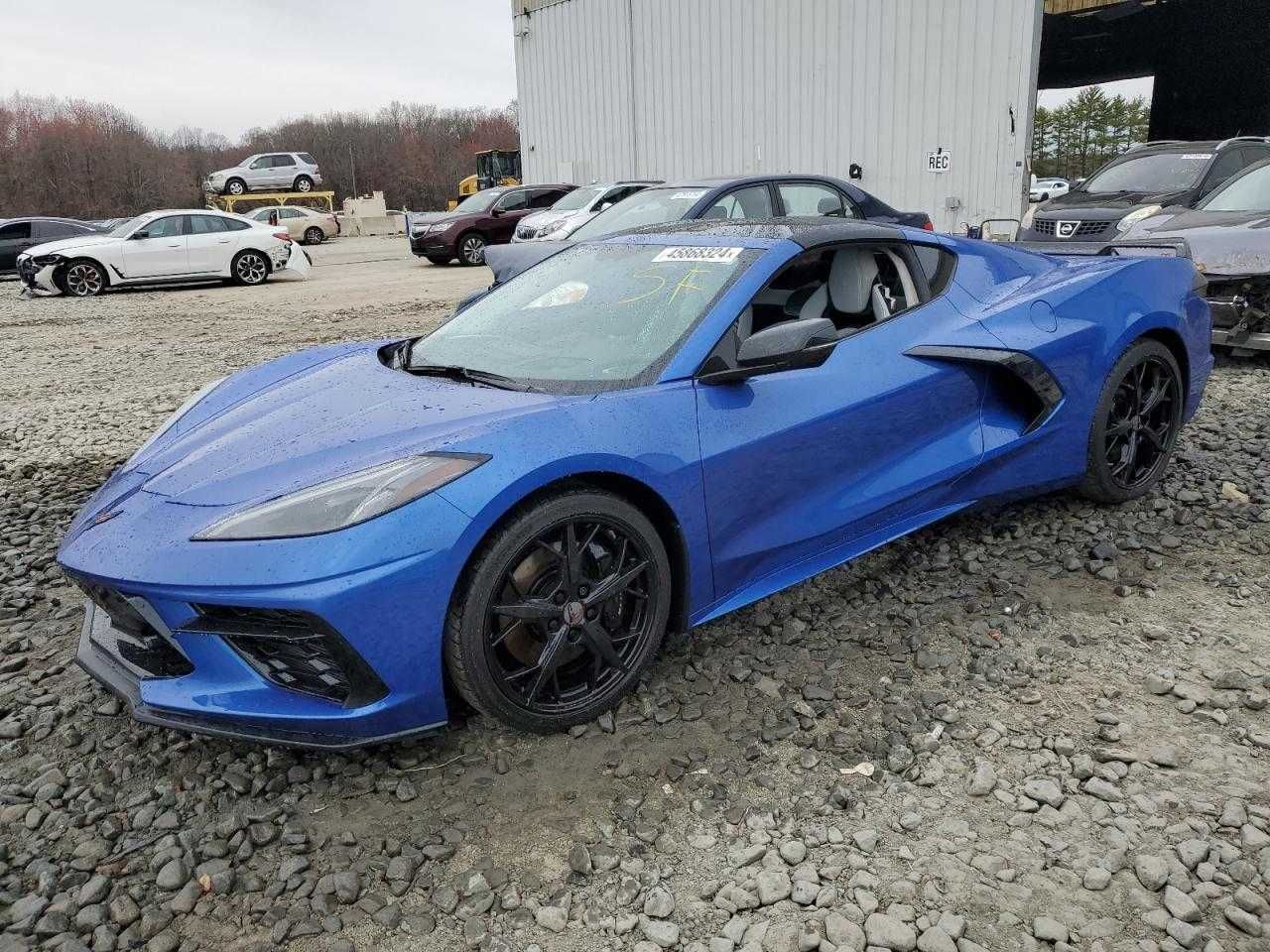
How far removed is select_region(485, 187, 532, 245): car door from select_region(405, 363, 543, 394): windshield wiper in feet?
51.5

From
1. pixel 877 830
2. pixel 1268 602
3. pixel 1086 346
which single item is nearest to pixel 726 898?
pixel 877 830

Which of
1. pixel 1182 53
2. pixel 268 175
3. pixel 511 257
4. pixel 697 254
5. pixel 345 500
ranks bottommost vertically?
pixel 345 500

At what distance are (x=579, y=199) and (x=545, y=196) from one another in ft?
15.0

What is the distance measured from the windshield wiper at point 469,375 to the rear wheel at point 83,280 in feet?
46.9

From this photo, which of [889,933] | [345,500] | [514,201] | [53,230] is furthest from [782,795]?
[53,230]

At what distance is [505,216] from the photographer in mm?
18531

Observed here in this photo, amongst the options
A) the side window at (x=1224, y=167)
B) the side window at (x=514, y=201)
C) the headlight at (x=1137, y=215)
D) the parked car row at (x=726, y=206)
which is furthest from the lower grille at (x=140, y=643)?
the side window at (x=514, y=201)

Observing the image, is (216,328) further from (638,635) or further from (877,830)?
(877,830)

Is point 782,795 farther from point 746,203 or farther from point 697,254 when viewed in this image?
point 746,203

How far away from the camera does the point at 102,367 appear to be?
8.81m

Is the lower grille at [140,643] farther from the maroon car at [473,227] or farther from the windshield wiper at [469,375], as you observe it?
the maroon car at [473,227]

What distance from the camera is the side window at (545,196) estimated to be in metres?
19.0

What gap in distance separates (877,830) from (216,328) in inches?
418

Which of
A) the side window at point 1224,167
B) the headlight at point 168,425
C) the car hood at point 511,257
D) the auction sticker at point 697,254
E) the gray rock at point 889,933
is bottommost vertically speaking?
the gray rock at point 889,933
